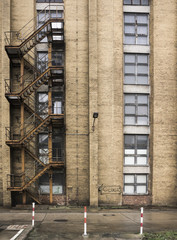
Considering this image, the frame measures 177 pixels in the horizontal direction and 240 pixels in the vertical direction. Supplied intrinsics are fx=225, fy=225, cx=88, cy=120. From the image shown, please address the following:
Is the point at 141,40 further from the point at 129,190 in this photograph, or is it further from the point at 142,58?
the point at 129,190

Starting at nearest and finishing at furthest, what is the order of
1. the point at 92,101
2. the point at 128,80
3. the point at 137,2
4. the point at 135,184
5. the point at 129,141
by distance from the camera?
the point at 92,101, the point at 135,184, the point at 129,141, the point at 128,80, the point at 137,2

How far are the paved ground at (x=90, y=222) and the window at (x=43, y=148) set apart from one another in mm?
3848

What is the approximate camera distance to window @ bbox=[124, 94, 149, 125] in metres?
17.9

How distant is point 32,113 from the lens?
1733 centimetres

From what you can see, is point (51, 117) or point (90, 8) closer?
point (51, 117)

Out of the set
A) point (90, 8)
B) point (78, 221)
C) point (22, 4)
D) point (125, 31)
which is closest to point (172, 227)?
point (78, 221)

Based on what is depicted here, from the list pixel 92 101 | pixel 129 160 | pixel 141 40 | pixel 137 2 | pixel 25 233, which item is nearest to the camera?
pixel 25 233

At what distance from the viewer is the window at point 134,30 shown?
18.1 m

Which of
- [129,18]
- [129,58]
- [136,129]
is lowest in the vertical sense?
[136,129]

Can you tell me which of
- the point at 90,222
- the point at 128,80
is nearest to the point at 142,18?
the point at 128,80

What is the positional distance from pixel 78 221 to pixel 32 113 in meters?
8.71

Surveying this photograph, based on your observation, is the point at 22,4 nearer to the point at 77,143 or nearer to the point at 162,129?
the point at 77,143

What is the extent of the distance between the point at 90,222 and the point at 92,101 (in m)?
8.31

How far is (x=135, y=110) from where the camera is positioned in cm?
1794
